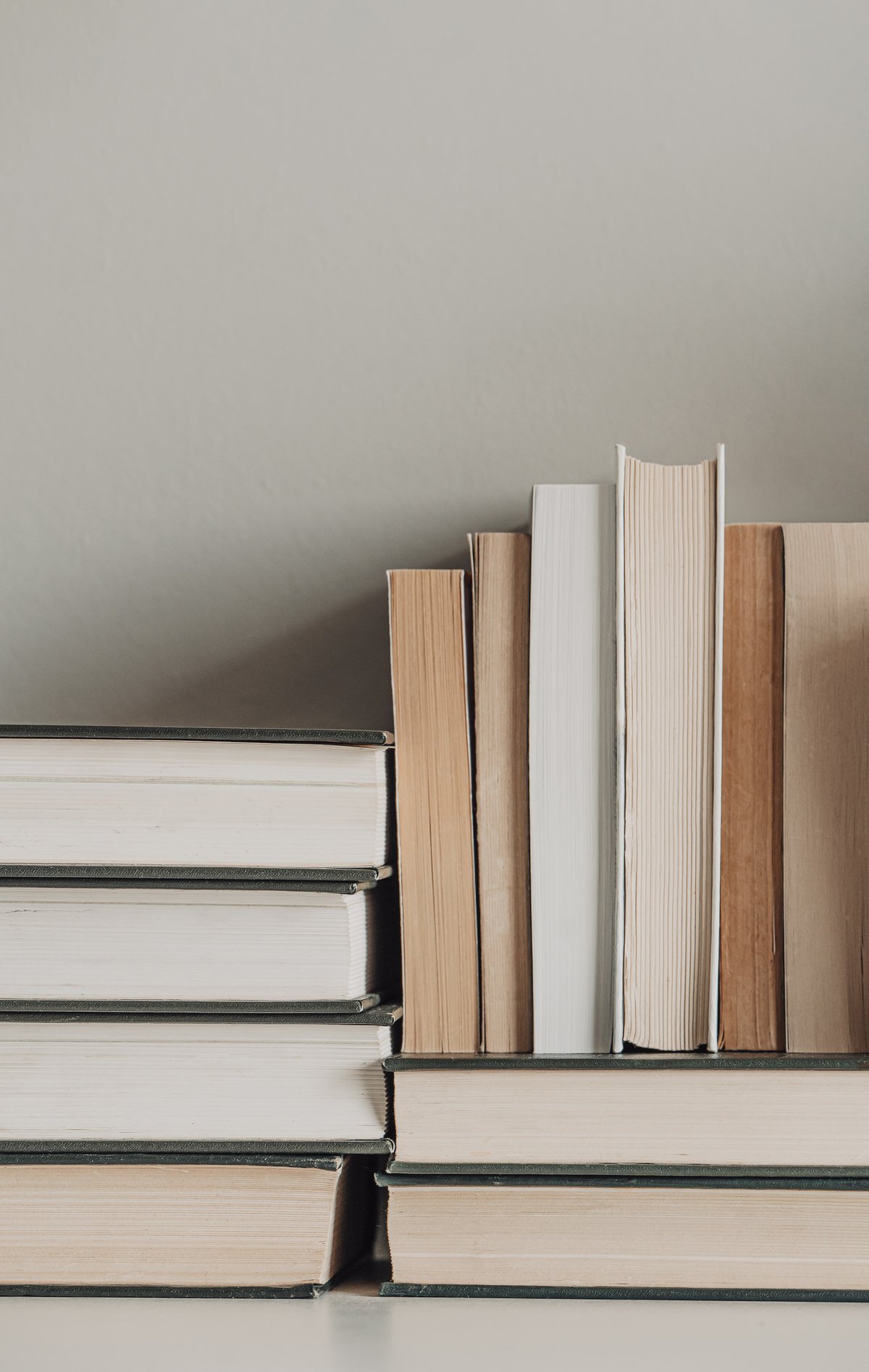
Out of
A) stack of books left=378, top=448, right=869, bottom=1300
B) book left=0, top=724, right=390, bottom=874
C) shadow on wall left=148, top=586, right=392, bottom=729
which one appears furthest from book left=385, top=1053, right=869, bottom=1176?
shadow on wall left=148, top=586, right=392, bottom=729

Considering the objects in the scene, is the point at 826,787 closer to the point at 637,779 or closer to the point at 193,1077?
the point at 637,779

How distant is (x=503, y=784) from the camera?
65cm

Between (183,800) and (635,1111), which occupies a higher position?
(183,800)

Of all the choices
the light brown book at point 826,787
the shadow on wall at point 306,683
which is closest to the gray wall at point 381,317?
the shadow on wall at point 306,683

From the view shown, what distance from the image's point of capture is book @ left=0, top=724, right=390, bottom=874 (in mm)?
611

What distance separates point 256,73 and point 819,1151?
31.6 inches

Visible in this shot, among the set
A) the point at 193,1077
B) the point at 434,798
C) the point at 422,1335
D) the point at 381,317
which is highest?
the point at 381,317

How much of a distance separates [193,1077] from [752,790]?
1.14 ft

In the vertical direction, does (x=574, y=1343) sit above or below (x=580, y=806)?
below

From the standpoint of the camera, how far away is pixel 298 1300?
23.8 inches

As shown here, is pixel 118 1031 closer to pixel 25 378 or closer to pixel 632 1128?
pixel 632 1128

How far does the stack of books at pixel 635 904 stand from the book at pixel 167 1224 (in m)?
0.05

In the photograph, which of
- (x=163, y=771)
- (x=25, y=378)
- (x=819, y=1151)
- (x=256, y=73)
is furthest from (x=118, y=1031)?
(x=256, y=73)

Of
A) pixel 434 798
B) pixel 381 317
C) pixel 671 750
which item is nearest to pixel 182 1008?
pixel 434 798
